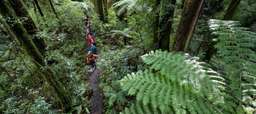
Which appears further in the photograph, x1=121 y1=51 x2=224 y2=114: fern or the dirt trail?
the dirt trail

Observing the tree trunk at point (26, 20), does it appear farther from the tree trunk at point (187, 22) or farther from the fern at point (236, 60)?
the fern at point (236, 60)

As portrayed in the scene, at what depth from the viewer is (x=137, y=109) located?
95.9 inches

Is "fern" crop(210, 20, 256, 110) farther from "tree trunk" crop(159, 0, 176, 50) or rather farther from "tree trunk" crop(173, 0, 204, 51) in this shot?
"tree trunk" crop(159, 0, 176, 50)

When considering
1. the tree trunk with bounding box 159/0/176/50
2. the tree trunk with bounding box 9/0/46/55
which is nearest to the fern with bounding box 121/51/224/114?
the tree trunk with bounding box 159/0/176/50

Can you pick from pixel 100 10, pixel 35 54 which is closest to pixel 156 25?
pixel 35 54

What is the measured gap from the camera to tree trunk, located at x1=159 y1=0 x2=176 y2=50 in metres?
4.90

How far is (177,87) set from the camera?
92.2 inches

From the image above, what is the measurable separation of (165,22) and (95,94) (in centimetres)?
269

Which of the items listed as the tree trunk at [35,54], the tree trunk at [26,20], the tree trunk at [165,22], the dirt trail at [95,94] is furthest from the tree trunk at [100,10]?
the tree trunk at [165,22]

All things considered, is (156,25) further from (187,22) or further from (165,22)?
(187,22)

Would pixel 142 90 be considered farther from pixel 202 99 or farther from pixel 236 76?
pixel 236 76

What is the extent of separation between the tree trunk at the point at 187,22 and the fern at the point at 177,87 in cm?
51

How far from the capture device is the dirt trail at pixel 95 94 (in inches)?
241

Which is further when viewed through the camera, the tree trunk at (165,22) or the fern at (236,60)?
the tree trunk at (165,22)
